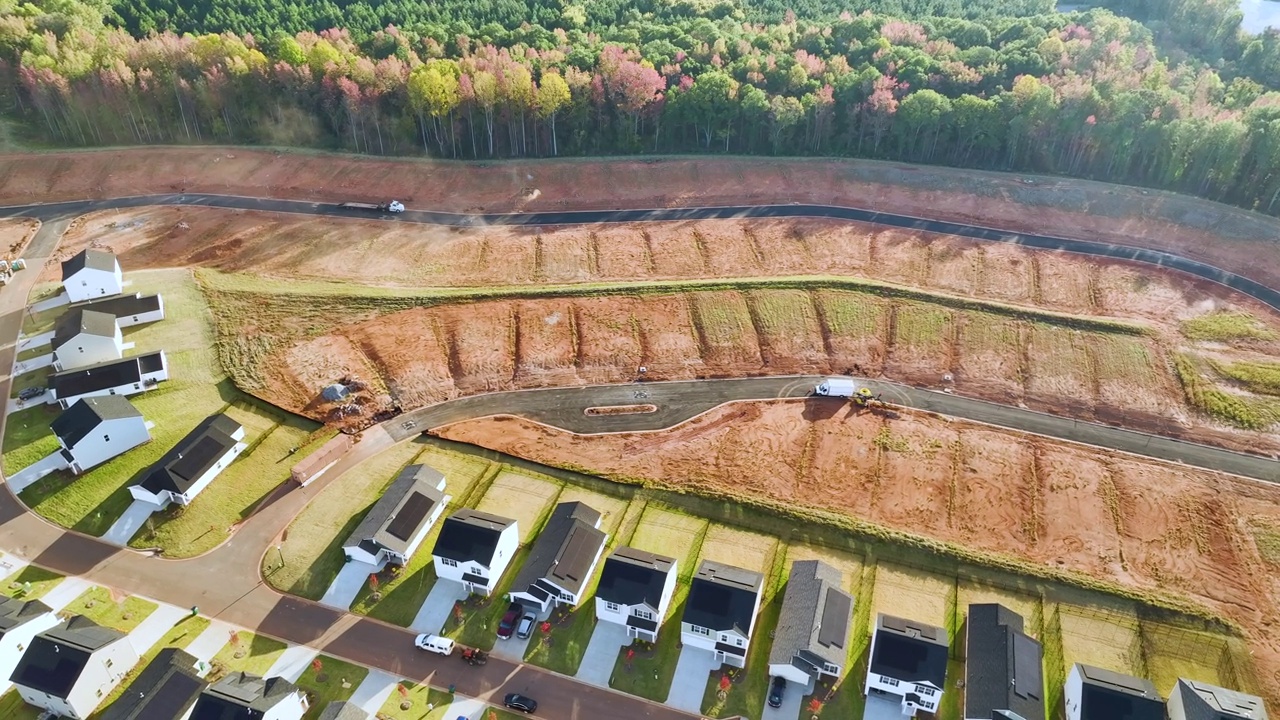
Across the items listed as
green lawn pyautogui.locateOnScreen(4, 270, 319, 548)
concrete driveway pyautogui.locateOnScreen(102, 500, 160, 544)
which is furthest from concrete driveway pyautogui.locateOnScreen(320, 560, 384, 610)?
concrete driveway pyautogui.locateOnScreen(102, 500, 160, 544)

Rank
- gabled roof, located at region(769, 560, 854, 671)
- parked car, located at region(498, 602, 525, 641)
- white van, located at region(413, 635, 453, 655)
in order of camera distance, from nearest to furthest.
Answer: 1. gabled roof, located at region(769, 560, 854, 671)
2. white van, located at region(413, 635, 453, 655)
3. parked car, located at region(498, 602, 525, 641)

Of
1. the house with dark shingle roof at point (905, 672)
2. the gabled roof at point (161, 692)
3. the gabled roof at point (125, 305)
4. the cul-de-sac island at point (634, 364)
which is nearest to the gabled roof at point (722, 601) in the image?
the cul-de-sac island at point (634, 364)

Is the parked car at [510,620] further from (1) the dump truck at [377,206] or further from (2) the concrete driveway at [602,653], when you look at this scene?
(1) the dump truck at [377,206]

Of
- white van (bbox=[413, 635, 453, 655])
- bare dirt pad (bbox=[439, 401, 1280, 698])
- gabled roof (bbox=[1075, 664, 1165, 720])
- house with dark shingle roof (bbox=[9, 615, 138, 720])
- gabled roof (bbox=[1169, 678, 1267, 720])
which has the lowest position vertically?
house with dark shingle roof (bbox=[9, 615, 138, 720])

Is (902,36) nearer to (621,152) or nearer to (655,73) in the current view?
(655,73)

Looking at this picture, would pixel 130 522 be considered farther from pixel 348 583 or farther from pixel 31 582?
pixel 348 583

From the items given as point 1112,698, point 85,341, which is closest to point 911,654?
point 1112,698

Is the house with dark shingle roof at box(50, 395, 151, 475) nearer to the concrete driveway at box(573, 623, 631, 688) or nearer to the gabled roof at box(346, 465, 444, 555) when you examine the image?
the gabled roof at box(346, 465, 444, 555)
